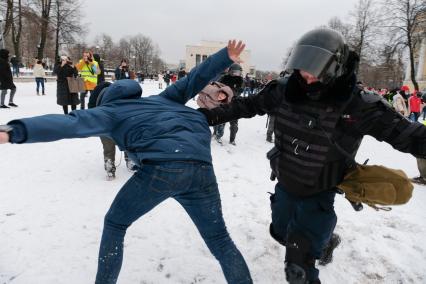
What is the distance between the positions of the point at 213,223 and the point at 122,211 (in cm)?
58

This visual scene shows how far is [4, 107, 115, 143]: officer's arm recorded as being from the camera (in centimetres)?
190

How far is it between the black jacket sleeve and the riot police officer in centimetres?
1

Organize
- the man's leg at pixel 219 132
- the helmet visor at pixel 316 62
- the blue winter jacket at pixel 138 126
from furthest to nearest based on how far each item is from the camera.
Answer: the man's leg at pixel 219 132
the helmet visor at pixel 316 62
the blue winter jacket at pixel 138 126

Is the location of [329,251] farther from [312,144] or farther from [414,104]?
[414,104]

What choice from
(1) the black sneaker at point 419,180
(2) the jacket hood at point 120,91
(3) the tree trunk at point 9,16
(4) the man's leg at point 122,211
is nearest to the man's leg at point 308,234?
(4) the man's leg at point 122,211

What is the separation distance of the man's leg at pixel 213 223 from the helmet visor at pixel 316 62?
87 cm

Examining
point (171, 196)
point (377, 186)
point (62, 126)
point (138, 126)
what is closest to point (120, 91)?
point (138, 126)

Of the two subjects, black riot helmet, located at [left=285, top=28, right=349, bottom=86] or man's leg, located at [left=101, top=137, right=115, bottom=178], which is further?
man's leg, located at [left=101, top=137, right=115, bottom=178]

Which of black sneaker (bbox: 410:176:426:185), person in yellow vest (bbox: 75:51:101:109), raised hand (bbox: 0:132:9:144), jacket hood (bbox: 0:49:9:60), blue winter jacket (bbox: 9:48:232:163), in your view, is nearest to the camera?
raised hand (bbox: 0:132:9:144)

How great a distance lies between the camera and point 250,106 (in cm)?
304

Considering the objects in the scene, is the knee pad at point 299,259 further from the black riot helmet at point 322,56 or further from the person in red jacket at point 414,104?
the person in red jacket at point 414,104

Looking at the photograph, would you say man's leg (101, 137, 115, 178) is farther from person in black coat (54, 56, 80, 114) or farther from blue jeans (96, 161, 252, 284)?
person in black coat (54, 56, 80, 114)

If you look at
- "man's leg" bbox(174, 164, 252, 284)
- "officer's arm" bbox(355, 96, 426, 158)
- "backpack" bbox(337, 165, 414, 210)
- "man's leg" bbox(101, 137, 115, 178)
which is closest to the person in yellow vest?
"man's leg" bbox(101, 137, 115, 178)

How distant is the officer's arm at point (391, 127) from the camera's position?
7.43 ft
